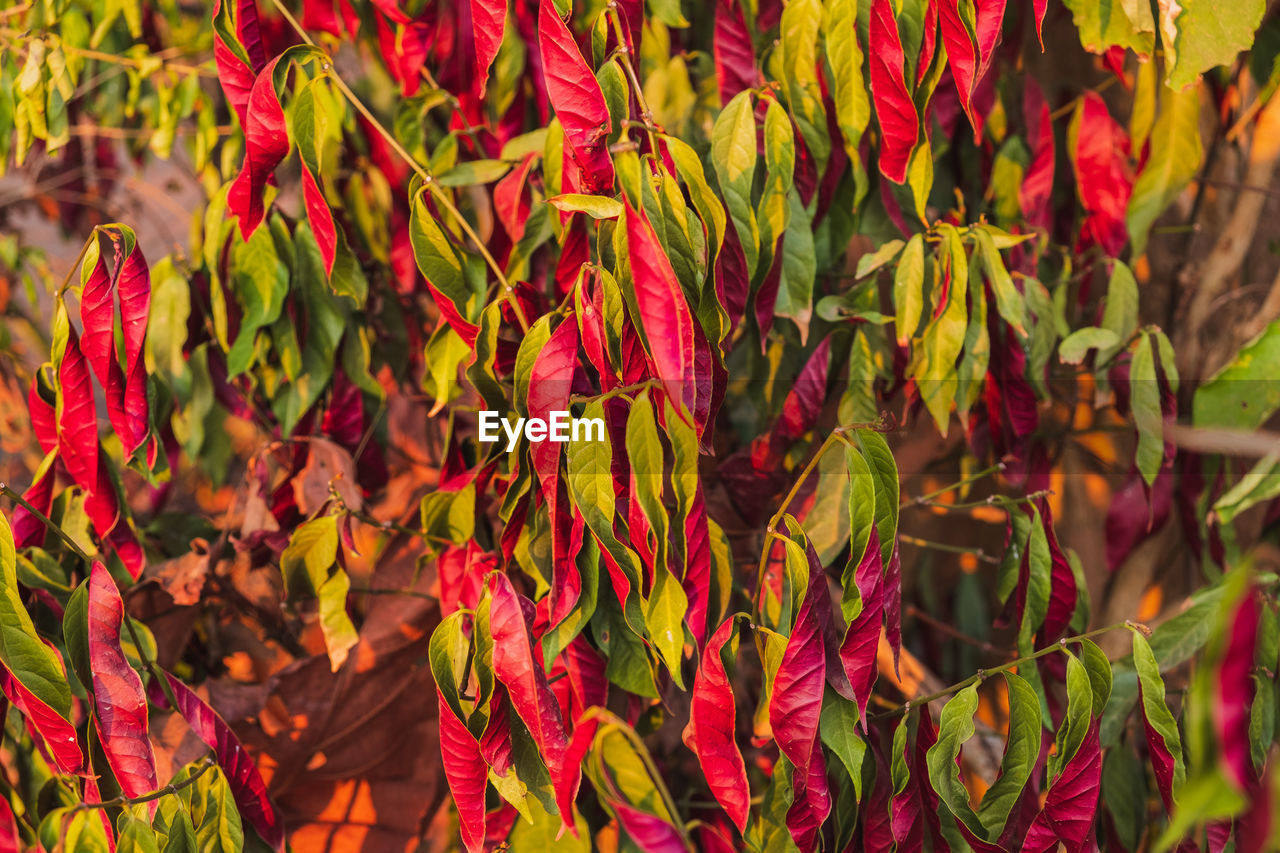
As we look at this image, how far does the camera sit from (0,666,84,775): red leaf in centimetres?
65

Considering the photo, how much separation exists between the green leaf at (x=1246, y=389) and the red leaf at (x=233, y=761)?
3.15 feet

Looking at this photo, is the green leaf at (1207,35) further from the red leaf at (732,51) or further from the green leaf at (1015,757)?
the green leaf at (1015,757)

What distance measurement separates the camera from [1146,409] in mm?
867

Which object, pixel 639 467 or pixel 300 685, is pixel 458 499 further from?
pixel 300 685

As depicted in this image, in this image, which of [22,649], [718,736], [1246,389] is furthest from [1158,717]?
[22,649]

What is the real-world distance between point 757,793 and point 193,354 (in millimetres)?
785

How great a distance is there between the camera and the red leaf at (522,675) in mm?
620

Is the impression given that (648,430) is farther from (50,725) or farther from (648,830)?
(50,725)

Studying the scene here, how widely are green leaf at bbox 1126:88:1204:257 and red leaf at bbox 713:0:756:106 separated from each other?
1.47 ft

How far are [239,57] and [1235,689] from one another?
761 millimetres

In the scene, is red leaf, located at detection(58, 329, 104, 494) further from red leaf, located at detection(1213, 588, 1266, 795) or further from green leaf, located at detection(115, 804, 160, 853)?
red leaf, located at detection(1213, 588, 1266, 795)

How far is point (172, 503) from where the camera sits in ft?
5.66

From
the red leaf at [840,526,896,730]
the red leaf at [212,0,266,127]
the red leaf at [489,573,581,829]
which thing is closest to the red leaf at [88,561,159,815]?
the red leaf at [489,573,581,829]

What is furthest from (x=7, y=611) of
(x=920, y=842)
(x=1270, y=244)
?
(x=1270, y=244)
